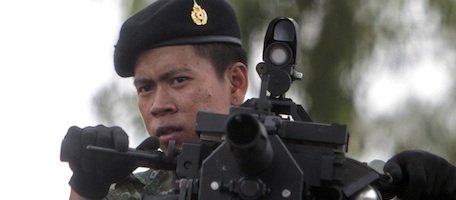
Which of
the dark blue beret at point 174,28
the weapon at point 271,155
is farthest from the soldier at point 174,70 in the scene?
the weapon at point 271,155

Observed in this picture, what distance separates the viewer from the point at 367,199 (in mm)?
5359

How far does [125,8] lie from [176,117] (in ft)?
12.5

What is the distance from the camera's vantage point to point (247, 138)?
16.4 feet

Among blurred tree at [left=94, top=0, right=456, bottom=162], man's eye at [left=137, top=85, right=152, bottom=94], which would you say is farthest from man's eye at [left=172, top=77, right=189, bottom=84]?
blurred tree at [left=94, top=0, right=456, bottom=162]

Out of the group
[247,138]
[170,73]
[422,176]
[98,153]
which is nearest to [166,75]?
[170,73]

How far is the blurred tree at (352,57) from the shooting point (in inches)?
383

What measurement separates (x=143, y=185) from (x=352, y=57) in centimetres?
334

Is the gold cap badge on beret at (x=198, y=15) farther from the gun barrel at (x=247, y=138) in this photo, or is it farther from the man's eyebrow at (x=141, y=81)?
the gun barrel at (x=247, y=138)

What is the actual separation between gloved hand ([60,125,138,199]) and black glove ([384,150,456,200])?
0.94m

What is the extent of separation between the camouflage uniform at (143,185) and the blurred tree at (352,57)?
2601mm

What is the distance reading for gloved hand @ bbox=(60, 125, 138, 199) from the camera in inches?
224

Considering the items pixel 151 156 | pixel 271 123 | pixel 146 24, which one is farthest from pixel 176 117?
pixel 271 123

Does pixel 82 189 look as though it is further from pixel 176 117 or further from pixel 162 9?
pixel 162 9

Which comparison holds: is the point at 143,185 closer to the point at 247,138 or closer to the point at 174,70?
the point at 174,70
